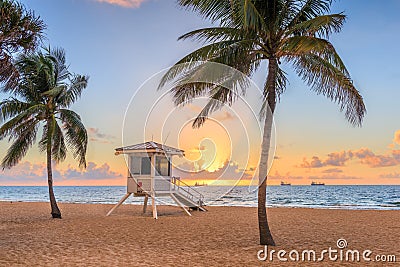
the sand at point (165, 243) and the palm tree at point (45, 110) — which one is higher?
the palm tree at point (45, 110)

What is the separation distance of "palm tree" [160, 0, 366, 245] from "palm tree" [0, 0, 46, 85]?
3.20 metres

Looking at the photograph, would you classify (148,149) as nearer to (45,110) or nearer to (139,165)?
(139,165)

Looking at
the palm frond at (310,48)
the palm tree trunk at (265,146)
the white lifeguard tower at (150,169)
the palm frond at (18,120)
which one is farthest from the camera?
the white lifeguard tower at (150,169)

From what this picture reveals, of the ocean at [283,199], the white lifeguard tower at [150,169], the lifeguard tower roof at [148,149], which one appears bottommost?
the ocean at [283,199]

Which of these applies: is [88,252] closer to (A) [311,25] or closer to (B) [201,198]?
(A) [311,25]

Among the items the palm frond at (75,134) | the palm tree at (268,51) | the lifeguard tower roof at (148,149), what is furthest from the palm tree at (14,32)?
the lifeguard tower roof at (148,149)

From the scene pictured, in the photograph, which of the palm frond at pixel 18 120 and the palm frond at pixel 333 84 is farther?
the palm frond at pixel 18 120

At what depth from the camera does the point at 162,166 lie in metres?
18.1

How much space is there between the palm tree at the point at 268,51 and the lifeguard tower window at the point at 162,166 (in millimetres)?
7865

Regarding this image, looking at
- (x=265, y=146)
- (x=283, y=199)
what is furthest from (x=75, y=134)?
(x=283, y=199)

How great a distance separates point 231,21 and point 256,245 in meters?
5.17

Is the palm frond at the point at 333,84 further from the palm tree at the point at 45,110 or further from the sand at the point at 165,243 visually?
the palm tree at the point at 45,110

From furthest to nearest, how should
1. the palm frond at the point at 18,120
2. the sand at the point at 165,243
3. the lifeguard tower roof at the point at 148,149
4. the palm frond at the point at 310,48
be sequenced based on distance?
the lifeguard tower roof at the point at 148,149 → the palm frond at the point at 18,120 → the palm frond at the point at 310,48 → the sand at the point at 165,243

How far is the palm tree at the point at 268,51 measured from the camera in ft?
30.5
